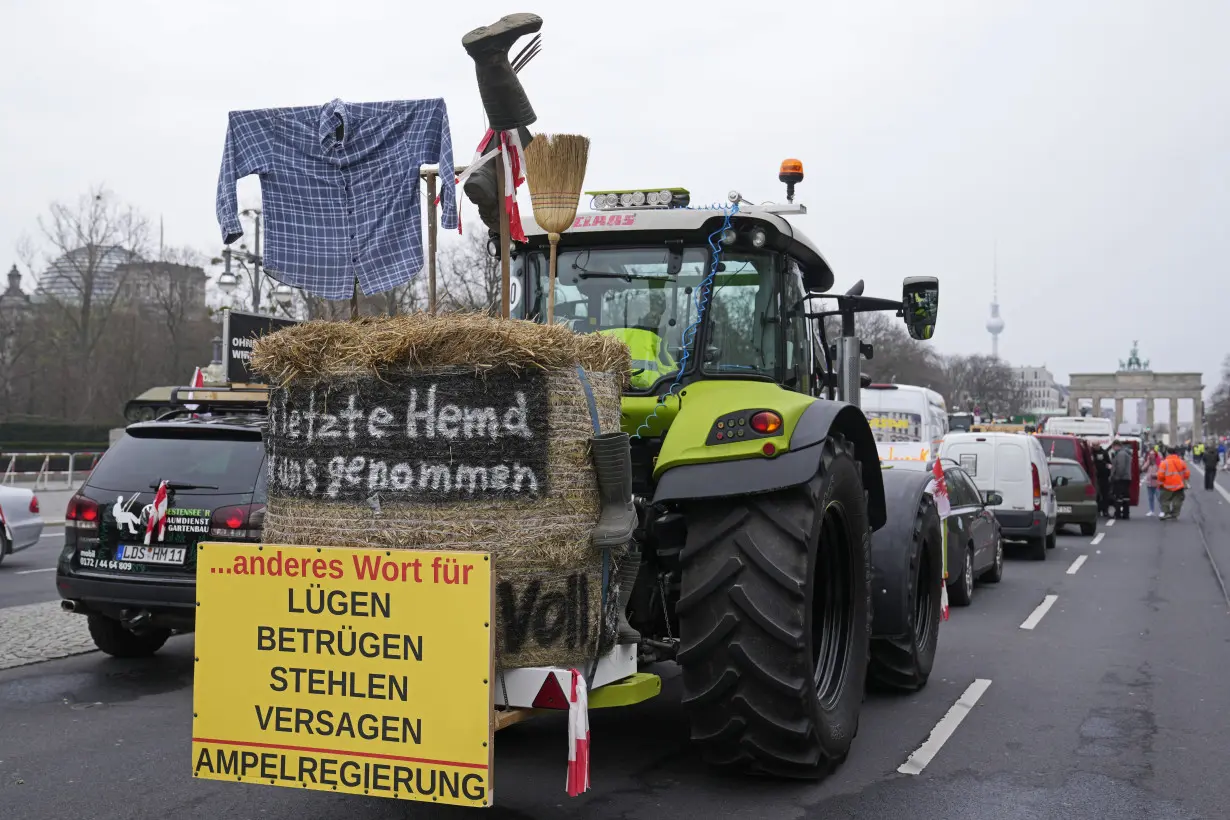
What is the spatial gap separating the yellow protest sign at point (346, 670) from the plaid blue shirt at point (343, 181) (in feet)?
8.24

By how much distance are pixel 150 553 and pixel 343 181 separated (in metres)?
2.85

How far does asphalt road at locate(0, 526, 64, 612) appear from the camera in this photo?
11727mm

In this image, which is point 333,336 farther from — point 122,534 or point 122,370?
point 122,370

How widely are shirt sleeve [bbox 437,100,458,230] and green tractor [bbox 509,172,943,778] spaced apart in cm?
42

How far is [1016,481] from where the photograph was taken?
1864 centimetres

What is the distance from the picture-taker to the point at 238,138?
6.44 metres

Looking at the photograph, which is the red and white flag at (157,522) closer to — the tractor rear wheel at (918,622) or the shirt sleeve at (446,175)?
the shirt sleeve at (446,175)

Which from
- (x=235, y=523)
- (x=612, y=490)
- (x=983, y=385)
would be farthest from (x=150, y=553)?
(x=983, y=385)

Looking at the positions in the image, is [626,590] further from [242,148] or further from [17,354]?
[17,354]

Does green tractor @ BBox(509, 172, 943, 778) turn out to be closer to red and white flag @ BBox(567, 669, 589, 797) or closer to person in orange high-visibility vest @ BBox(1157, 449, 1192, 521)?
red and white flag @ BBox(567, 669, 589, 797)

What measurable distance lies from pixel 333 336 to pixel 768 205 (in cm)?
301

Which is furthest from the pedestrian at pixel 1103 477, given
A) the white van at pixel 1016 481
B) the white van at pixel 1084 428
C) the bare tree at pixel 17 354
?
the bare tree at pixel 17 354

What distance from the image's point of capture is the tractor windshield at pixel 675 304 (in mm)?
5840

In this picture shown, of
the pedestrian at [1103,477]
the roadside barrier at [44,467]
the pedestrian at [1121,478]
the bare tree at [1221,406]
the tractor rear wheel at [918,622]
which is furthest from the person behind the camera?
the bare tree at [1221,406]
